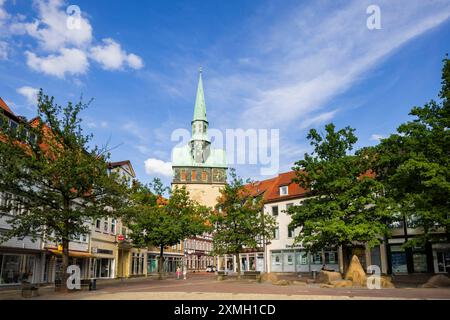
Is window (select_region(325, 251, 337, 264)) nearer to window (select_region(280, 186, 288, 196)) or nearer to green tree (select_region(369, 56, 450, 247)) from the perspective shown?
window (select_region(280, 186, 288, 196))

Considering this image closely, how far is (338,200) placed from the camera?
3188cm

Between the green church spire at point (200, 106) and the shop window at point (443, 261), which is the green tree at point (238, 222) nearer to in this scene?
the shop window at point (443, 261)

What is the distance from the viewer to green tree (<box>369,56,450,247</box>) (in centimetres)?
2534

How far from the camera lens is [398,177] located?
28203 millimetres

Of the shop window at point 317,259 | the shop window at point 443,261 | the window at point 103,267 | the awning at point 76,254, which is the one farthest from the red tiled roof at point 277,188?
the awning at point 76,254

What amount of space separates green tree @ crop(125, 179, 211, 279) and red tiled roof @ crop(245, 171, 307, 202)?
731cm

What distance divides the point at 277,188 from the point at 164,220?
17.9m

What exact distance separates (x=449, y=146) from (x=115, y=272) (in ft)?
116

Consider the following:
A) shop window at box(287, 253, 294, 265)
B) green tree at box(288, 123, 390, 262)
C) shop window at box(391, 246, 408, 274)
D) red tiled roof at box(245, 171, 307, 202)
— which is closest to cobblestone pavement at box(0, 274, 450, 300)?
green tree at box(288, 123, 390, 262)

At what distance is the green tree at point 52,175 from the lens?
2198 cm

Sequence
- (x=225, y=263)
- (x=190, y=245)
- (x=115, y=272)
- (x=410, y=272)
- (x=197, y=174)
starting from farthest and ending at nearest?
(x=197, y=174)
(x=190, y=245)
(x=225, y=263)
(x=115, y=272)
(x=410, y=272)

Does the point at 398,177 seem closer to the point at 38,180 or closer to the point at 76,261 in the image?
the point at 38,180

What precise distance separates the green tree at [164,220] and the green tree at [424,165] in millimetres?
21407

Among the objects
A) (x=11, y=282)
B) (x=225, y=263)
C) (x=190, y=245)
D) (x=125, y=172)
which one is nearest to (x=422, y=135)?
(x=11, y=282)
